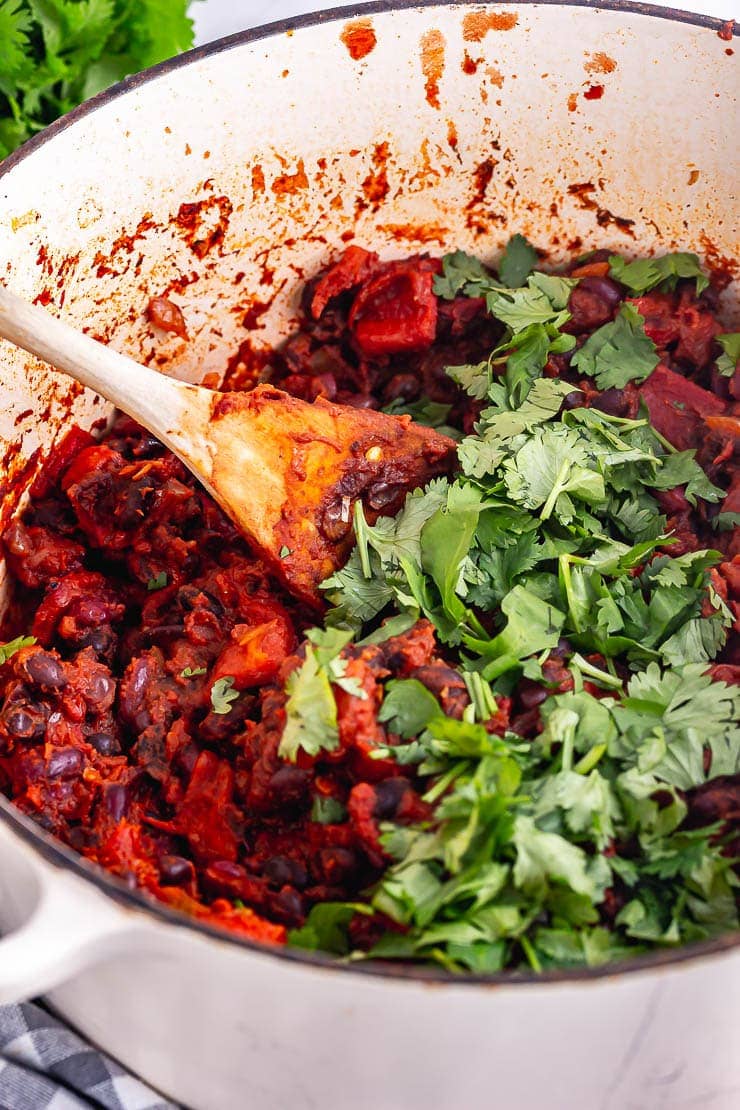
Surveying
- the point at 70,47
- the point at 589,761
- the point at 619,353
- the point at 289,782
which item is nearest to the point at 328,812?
the point at 289,782

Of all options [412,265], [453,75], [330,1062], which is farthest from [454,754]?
[453,75]

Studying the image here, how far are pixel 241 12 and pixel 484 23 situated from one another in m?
1.74

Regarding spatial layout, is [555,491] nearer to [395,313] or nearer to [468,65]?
[395,313]

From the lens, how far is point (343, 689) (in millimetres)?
2545

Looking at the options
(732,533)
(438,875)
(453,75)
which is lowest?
(732,533)

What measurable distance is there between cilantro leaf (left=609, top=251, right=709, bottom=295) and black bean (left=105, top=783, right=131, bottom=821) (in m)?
2.12

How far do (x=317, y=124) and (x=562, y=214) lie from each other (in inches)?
32.5

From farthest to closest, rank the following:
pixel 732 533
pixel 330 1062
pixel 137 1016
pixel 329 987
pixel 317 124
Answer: pixel 317 124
pixel 732 533
pixel 137 1016
pixel 330 1062
pixel 329 987

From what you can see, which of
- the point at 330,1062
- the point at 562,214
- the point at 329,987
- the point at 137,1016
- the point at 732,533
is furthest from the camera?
the point at 562,214

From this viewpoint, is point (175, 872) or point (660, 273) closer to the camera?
point (175, 872)

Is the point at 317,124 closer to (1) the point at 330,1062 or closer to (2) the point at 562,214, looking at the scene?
(2) the point at 562,214

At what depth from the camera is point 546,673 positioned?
2750 mm

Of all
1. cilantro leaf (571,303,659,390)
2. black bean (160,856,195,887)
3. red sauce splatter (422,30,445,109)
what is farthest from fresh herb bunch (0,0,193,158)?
black bean (160,856,195,887)

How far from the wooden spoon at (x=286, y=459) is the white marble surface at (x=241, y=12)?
7.23ft
